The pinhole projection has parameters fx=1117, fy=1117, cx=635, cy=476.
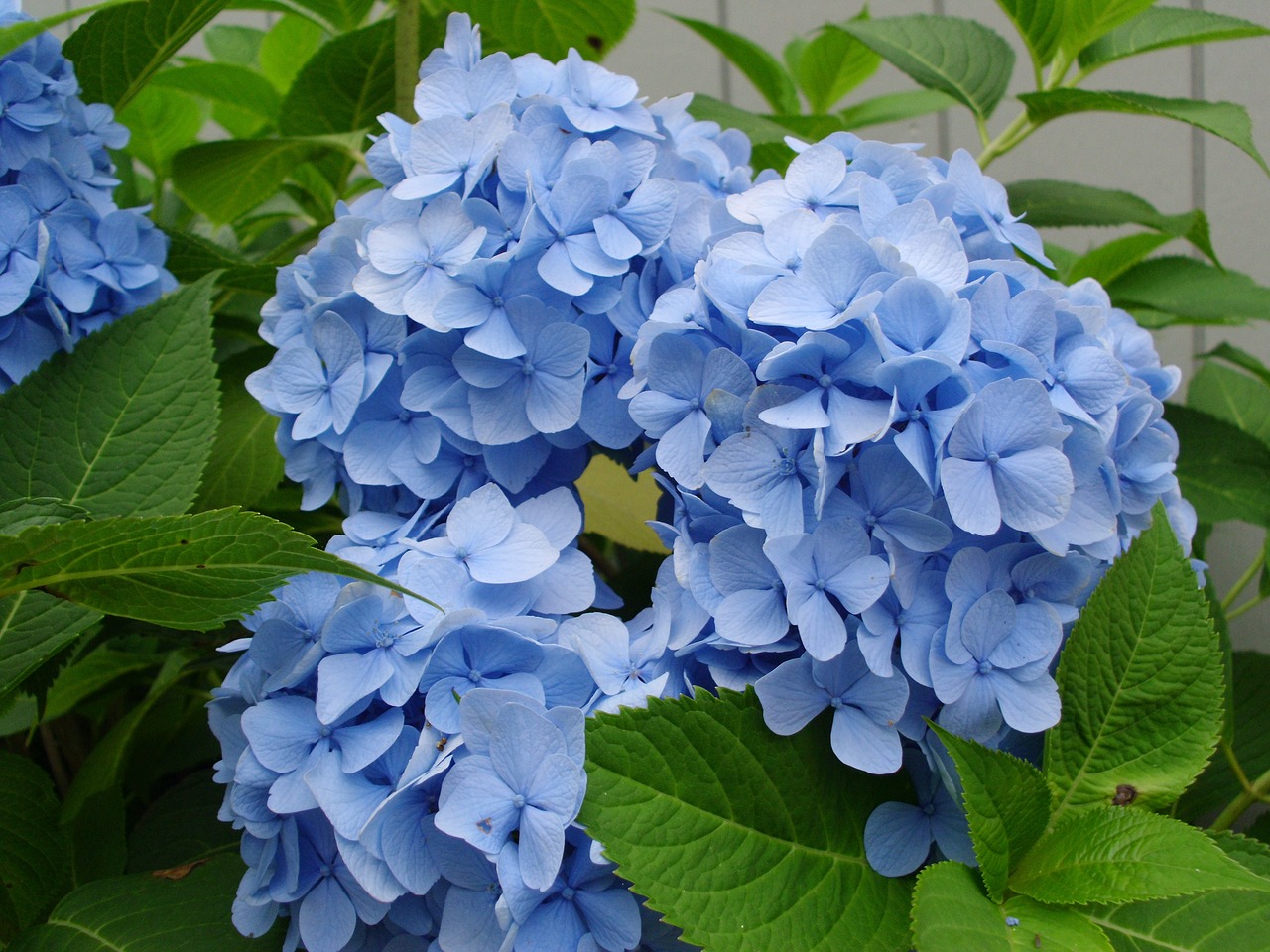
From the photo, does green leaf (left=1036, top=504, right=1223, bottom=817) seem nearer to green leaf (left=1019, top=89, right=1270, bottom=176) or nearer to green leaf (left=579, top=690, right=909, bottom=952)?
green leaf (left=579, top=690, right=909, bottom=952)

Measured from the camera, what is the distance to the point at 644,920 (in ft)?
1.62

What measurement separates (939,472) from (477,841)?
0.24 metres

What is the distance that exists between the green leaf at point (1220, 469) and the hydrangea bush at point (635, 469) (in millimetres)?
430

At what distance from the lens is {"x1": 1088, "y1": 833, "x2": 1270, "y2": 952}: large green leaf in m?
0.48

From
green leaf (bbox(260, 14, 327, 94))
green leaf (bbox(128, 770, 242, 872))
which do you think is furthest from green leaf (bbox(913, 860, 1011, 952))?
green leaf (bbox(260, 14, 327, 94))

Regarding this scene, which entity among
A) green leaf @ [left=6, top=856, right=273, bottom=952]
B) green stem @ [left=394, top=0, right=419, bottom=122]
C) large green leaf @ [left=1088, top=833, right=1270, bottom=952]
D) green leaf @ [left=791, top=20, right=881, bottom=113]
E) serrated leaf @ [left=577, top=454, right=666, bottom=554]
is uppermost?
green stem @ [left=394, top=0, right=419, bottom=122]

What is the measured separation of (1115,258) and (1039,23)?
8.9 inches

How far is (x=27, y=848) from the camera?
66 cm

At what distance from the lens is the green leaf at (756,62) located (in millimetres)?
1127

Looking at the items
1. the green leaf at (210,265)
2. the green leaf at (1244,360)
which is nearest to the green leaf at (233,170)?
the green leaf at (210,265)

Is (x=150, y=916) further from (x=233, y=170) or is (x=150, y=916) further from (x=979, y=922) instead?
(x=233, y=170)

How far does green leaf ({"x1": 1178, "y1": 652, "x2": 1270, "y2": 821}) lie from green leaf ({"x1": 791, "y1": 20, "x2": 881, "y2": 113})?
2.40 feet

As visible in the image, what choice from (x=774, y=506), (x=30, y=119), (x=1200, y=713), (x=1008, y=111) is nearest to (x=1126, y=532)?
(x=1200, y=713)

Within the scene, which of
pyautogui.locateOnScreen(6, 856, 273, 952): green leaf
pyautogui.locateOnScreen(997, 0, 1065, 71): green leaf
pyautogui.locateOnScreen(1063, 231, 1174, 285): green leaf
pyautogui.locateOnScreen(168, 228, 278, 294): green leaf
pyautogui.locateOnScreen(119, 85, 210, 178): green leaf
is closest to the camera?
pyautogui.locateOnScreen(6, 856, 273, 952): green leaf
